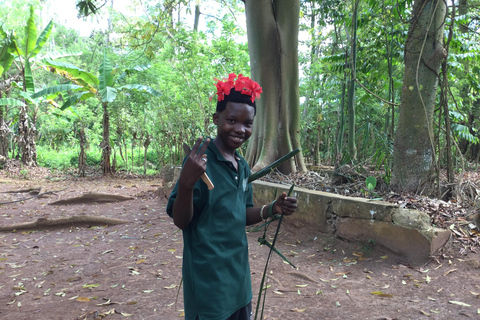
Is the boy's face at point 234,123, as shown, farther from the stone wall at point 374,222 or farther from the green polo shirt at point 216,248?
the stone wall at point 374,222

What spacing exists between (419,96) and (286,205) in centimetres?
346

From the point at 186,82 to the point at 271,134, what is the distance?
539cm

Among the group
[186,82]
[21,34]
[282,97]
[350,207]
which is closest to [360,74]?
[282,97]

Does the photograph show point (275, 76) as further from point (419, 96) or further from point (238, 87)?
point (238, 87)

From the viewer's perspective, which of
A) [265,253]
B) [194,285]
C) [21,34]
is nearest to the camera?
[194,285]

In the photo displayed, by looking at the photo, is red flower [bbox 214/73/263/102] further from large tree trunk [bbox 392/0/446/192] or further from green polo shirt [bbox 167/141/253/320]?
large tree trunk [bbox 392/0/446/192]

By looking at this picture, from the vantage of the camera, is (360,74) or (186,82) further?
(186,82)

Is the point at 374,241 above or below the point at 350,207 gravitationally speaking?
below

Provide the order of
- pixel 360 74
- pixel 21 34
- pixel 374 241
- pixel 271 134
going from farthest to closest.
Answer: pixel 21 34 → pixel 360 74 → pixel 271 134 → pixel 374 241

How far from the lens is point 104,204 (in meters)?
7.85

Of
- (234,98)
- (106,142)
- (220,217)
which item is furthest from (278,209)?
(106,142)

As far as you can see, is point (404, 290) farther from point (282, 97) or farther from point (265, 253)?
point (282, 97)

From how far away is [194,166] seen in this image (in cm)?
122

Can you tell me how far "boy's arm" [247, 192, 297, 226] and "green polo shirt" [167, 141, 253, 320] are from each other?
6.9 inches
